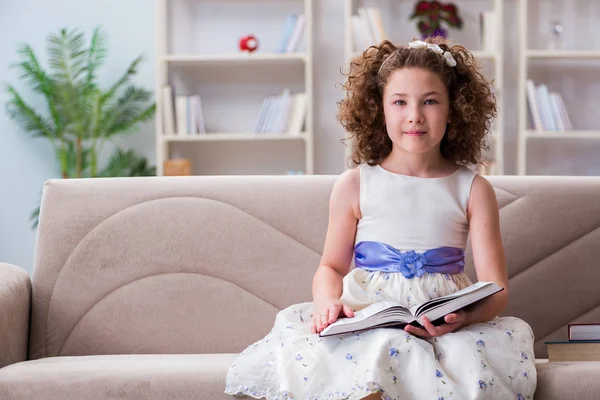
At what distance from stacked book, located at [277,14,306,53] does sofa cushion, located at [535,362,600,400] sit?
10.8 ft

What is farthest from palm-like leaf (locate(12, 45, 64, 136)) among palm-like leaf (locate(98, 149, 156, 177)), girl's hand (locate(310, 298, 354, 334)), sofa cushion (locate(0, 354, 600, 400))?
girl's hand (locate(310, 298, 354, 334))

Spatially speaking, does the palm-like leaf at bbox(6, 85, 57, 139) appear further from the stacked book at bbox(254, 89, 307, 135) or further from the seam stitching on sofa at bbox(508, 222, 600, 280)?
the seam stitching on sofa at bbox(508, 222, 600, 280)

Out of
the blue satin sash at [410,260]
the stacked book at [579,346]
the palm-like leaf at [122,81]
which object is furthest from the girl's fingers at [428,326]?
the palm-like leaf at [122,81]

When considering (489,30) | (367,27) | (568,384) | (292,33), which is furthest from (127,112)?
(568,384)

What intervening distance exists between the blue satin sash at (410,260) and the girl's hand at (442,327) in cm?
21

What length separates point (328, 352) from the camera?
1595 millimetres

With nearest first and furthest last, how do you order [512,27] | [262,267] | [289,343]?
1. [289,343]
2. [262,267]
3. [512,27]

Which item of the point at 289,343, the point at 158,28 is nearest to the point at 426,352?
the point at 289,343

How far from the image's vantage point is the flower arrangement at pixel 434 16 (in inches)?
183

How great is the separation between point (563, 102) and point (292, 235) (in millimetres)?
3113

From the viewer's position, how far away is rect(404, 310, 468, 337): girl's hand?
5.14 feet

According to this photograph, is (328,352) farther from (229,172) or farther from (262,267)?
(229,172)

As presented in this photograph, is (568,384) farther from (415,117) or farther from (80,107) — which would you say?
(80,107)

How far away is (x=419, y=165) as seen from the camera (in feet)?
6.34
